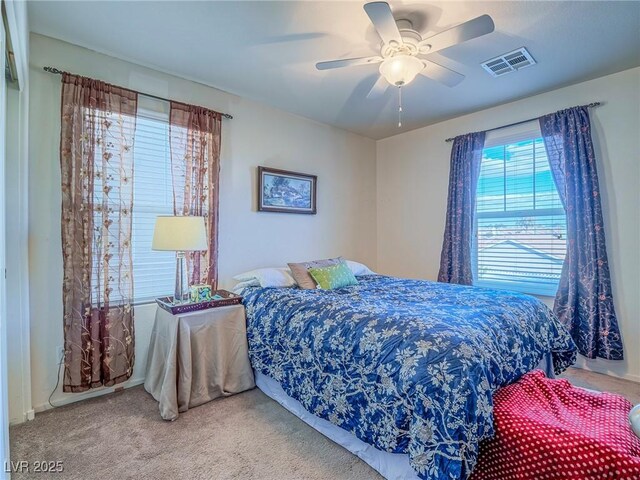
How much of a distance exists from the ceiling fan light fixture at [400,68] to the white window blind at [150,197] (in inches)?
71.0

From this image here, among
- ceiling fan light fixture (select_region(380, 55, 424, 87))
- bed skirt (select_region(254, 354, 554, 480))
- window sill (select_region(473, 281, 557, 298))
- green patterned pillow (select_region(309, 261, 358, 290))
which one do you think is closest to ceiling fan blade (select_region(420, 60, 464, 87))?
ceiling fan light fixture (select_region(380, 55, 424, 87))

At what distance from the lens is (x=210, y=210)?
2908 millimetres

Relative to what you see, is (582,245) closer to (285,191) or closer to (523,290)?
(523,290)

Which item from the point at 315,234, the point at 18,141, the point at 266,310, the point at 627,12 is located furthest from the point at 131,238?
the point at 627,12

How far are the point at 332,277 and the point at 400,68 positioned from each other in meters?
1.68

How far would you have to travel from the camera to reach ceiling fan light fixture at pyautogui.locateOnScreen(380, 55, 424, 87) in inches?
79.9

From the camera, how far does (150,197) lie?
2668mm

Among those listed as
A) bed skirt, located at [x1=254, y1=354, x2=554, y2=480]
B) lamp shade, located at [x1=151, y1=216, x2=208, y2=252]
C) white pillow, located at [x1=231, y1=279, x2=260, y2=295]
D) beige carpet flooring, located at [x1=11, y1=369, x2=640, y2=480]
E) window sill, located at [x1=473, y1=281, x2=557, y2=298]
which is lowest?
beige carpet flooring, located at [x1=11, y1=369, x2=640, y2=480]

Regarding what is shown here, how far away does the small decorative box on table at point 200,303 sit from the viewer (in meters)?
2.27

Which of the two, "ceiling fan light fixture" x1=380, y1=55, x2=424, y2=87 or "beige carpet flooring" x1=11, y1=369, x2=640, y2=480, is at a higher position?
"ceiling fan light fixture" x1=380, y1=55, x2=424, y2=87

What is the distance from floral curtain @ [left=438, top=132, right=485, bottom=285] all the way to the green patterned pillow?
4.27ft

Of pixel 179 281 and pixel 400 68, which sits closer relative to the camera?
pixel 400 68

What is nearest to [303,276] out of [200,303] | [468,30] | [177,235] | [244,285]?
[244,285]

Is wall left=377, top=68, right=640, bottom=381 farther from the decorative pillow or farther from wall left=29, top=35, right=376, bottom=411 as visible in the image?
the decorative pillow
